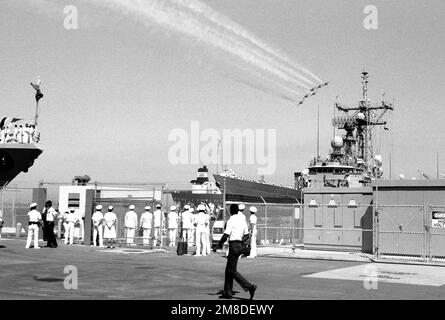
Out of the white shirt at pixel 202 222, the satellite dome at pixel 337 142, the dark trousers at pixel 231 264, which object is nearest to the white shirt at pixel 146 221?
the white shirt at pixel 202 222

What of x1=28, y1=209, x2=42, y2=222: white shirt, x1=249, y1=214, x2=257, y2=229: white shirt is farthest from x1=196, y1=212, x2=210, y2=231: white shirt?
x1=28, y1=209, x2=42, y2=222: white shirt

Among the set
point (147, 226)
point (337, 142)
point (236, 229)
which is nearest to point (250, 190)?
point (337, 142)

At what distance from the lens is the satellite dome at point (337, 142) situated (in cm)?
5862

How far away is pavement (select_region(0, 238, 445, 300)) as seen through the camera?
11.7m

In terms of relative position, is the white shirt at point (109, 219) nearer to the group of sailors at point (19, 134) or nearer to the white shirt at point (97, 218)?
the white shirt at point (97, 218)

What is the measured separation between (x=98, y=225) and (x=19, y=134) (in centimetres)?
1519

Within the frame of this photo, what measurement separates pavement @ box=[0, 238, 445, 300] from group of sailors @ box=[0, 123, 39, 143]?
1692 cm

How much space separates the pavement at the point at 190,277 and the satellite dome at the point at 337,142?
38.1 m

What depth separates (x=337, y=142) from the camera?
192 ft

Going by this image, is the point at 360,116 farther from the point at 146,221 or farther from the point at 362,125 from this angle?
the point at 146,221

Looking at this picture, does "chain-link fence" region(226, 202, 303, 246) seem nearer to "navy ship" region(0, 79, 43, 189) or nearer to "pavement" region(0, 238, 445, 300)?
"pavement" region(0, 238, 445, 300)
